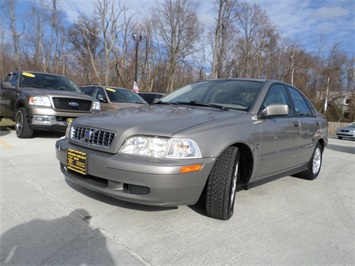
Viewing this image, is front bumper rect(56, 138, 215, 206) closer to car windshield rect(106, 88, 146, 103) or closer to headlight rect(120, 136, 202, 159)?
headlight rect(120, 136, 202, 159)

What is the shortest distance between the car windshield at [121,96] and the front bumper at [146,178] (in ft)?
22.6

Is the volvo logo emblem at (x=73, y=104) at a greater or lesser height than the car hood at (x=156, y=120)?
Answer: greater

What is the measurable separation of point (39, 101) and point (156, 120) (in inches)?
189

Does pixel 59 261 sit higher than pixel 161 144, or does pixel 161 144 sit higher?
pixel 161 144

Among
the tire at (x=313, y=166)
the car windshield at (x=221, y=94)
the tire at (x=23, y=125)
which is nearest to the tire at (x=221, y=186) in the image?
the car windshield at (x=221, y=94)

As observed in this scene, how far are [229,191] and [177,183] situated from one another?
0.59 m

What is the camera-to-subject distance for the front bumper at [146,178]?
2.42 metres

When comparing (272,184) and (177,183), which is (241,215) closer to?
(177,183)

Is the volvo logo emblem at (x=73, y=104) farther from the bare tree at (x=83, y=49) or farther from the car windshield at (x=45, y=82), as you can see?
the bare tree at (x=83, y=49)

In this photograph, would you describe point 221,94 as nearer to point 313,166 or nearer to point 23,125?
point 313,166

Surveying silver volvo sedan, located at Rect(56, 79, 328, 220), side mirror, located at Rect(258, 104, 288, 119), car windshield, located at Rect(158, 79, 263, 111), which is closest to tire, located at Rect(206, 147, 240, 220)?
silver volvo sedan, located at Rect(56, 79, 328, 220)

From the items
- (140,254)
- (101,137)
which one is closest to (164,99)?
(101,137)

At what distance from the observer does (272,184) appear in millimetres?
4344

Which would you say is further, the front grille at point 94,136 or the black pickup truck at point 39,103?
the black pickup truck at point 39,103
